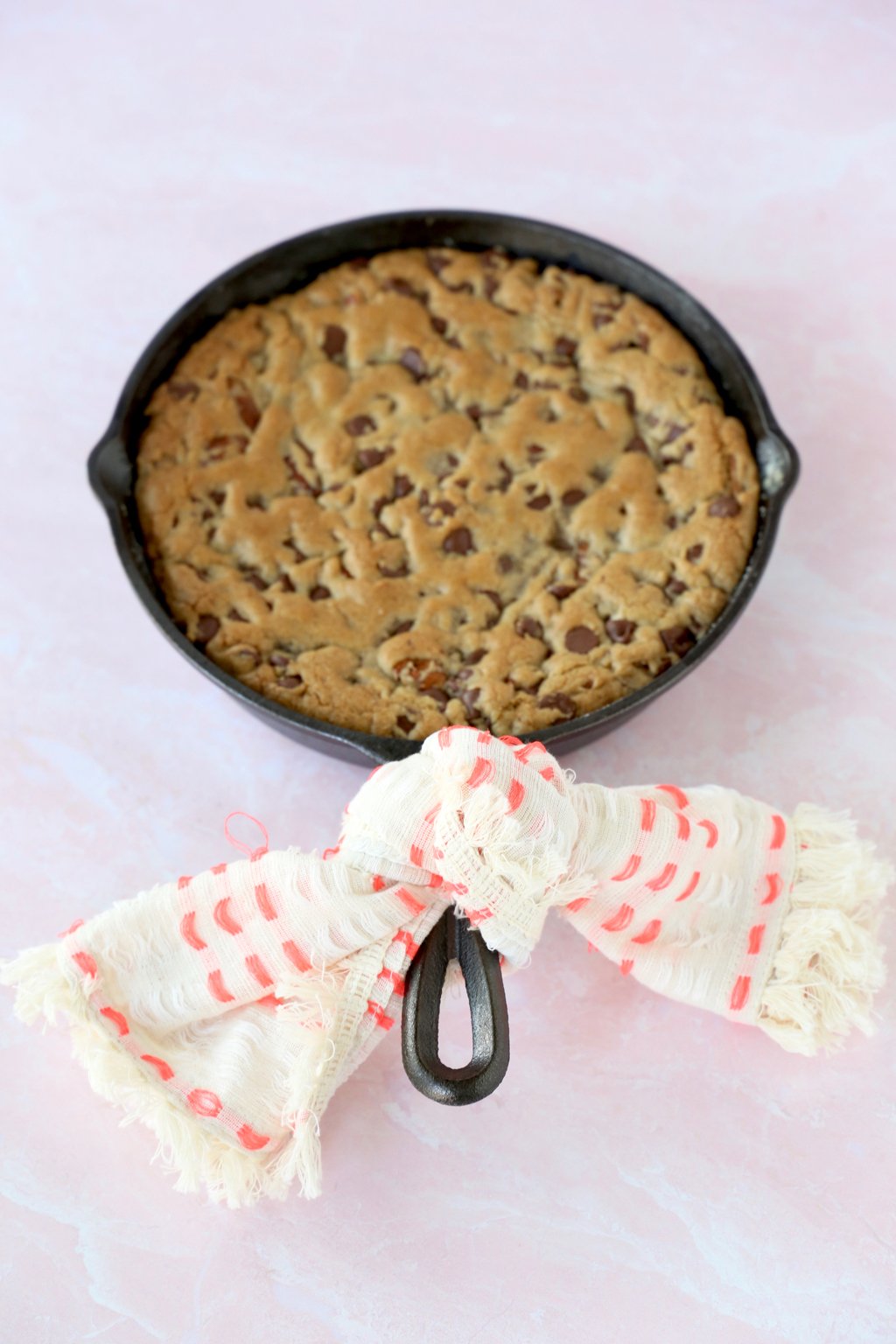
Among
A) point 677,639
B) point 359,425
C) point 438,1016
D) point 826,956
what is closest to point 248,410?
point 359,425

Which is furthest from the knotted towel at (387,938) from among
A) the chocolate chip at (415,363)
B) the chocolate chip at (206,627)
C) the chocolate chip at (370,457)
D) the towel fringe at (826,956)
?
the chocolate chip at (415,363)

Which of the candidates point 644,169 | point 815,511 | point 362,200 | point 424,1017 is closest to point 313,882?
point 424,1017

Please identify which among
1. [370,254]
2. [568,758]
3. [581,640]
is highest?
[370,254]

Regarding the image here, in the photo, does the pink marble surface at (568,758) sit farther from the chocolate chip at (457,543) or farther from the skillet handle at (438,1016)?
the chocolate chip at (457,543)

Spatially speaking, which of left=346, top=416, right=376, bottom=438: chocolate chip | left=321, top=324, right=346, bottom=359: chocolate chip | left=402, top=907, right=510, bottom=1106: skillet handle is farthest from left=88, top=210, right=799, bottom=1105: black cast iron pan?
left=346, top=416, right=376, bottom=438: chocolate chip

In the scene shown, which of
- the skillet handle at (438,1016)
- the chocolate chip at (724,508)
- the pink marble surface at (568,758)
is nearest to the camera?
the skillet handle at (438,1016)

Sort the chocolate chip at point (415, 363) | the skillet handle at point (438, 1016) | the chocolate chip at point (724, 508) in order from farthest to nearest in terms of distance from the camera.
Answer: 1. the chocolate chip at point (415, 363)
2. the chocolate chip at point (724, 508)
3. the skillet handle at point (438, 1016)

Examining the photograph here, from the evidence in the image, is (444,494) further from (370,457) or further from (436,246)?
(436,246)

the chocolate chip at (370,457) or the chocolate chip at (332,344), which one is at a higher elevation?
the chocolate chip at (332,344)
